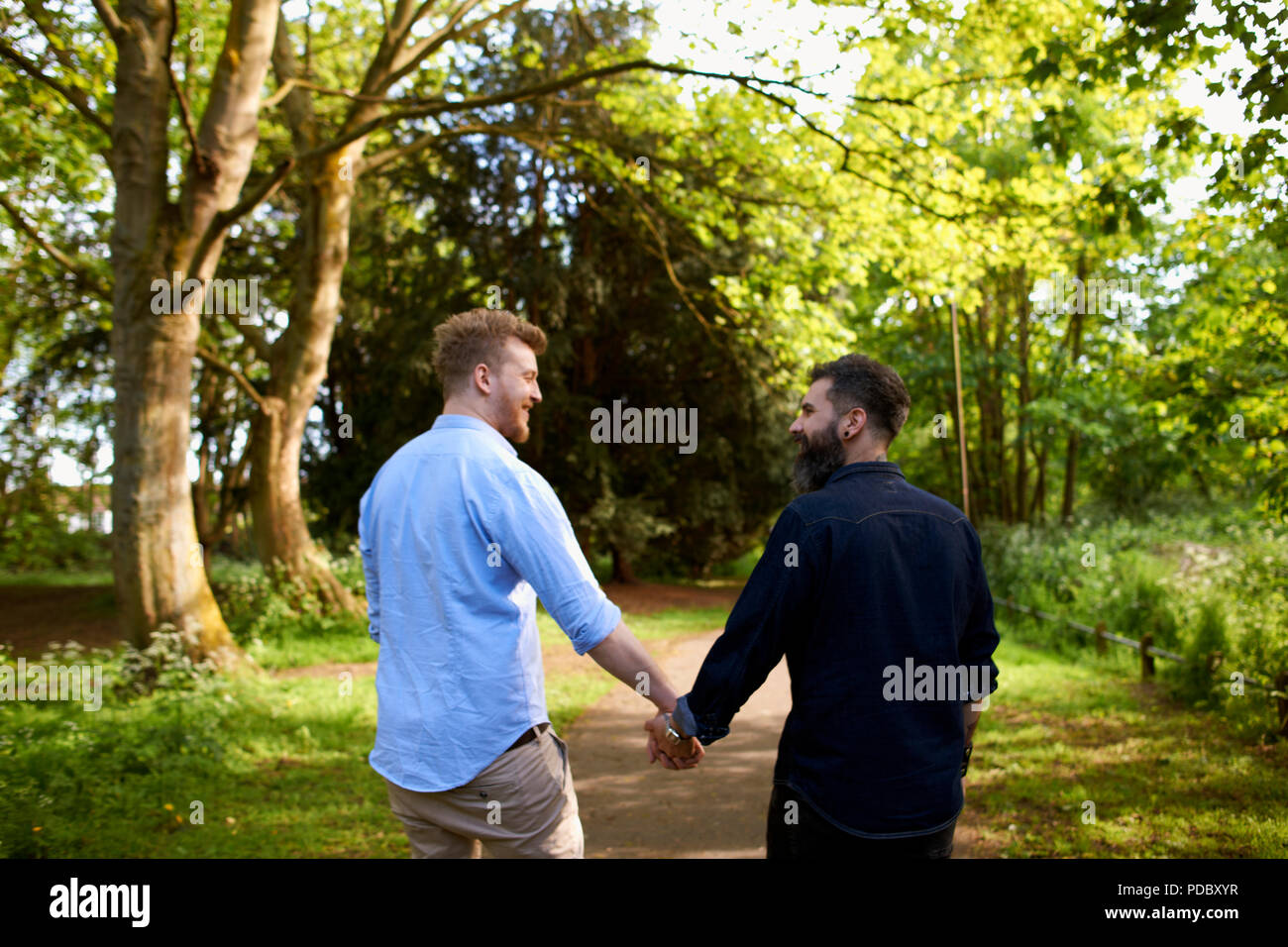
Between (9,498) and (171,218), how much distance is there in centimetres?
1790

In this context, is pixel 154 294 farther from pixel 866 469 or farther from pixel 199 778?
pixel 866 469

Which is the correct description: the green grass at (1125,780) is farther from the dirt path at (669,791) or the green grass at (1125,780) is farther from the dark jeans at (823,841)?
the dark jeans at (823,841)

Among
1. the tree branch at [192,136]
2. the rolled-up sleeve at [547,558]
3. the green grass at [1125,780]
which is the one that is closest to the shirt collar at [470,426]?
the rolled-up sleeve at [547,558]

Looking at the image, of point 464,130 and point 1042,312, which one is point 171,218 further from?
point 1042,312

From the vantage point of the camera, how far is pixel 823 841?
8.33ft

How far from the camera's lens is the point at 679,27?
10.9 metres

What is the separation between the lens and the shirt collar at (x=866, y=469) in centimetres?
275

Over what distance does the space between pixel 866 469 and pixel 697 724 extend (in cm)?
93

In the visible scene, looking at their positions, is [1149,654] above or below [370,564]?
below

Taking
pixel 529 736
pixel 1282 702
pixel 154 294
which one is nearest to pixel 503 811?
pixel 529 736

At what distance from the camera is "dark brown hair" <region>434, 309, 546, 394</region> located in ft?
9.75

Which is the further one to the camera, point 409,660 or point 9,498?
point 9,498

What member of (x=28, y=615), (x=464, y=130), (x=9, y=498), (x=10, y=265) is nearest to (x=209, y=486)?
(x=9, y=498)

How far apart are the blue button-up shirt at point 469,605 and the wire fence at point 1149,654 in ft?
21.4
